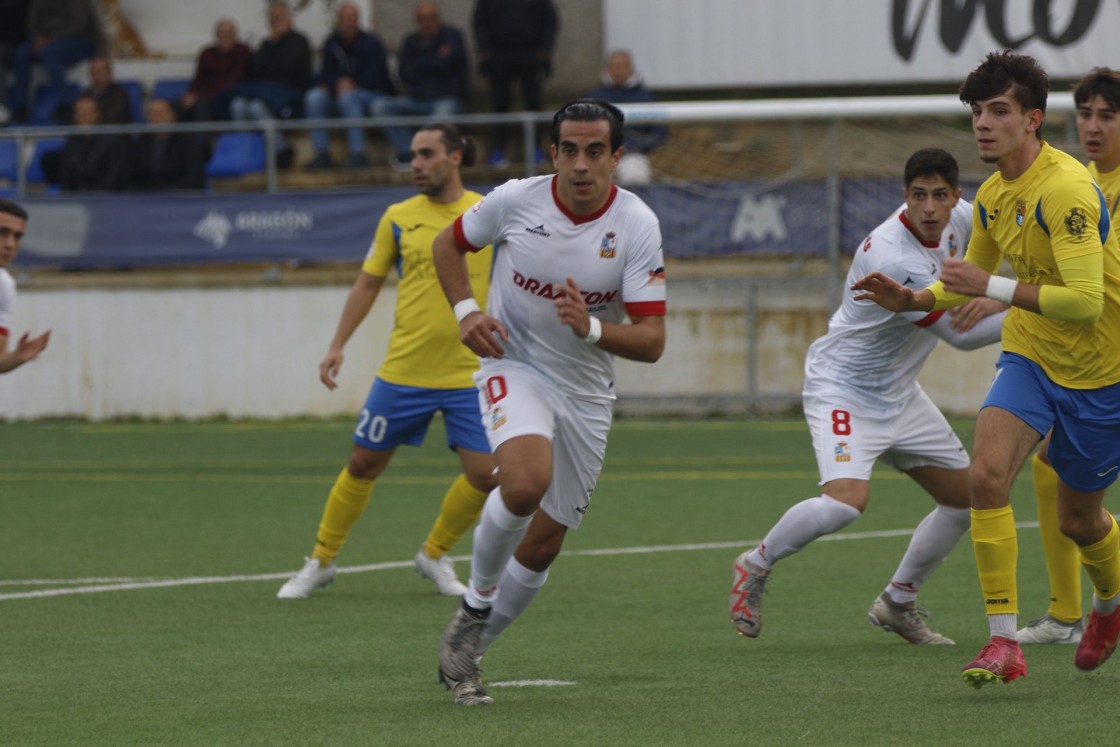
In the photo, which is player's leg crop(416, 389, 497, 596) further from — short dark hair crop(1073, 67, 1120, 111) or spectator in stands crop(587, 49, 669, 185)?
spectator in stands crop(587, 49, 669, 185)

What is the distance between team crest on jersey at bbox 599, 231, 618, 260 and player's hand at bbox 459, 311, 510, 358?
468 mm

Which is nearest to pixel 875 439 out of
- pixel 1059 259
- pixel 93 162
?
pixel 1059 259

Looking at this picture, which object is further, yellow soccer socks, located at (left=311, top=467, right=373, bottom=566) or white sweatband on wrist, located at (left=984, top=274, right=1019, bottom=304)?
yellow soccer socks, located at (left=311, top=467, right=373, bottom=566)

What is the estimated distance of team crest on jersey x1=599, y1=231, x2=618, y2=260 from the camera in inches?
260

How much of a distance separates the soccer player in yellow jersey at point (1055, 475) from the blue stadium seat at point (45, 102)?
55.7 feet

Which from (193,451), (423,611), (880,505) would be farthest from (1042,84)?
(193,451)

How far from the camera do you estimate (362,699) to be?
6.49 metres

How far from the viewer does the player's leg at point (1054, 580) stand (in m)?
7.57

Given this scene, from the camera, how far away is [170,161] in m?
19.6

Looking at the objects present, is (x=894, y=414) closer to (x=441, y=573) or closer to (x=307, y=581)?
(x=441, y=573)

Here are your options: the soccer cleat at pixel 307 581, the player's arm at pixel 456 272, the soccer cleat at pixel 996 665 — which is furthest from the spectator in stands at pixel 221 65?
the soccer cleat at pixel 996 665

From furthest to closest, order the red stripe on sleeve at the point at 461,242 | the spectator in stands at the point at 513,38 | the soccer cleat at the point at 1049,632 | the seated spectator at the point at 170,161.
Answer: the spectator in stands at the point at 513,38 < the seated spectator at the point at 170,161 < the soccer cleat at the point at 1049,632 < the red stripe on sleeve at the point at 461,242

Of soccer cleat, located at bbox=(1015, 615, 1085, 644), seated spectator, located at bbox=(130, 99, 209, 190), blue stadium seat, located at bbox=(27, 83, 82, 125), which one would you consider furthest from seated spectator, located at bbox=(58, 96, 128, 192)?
soccer cleat, located at bbox=(1015, 615, 1085, 644)

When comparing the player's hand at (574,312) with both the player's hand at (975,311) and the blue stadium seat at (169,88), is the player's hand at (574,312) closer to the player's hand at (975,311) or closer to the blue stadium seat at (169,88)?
the player's hand at (975,311)
